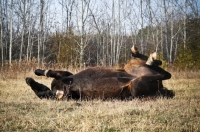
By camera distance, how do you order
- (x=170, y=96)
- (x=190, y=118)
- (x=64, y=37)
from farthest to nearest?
(x=64, y=37)
(x=170, y=96)
(x=190, y=118)

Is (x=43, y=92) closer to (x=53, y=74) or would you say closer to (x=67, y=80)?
(x=53, y=74)

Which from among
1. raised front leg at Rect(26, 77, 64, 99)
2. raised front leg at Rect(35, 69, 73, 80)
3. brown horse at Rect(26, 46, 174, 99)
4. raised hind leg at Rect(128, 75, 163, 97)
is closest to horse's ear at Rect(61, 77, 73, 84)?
brown horse at Rect(26, 46, 174, 99)

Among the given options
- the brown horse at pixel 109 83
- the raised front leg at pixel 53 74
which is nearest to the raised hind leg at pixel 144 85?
the brown horse at pixel 109 83

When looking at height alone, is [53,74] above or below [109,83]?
above

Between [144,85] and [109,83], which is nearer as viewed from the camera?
[144,85]

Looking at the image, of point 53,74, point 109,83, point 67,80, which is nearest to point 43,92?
point 53,74

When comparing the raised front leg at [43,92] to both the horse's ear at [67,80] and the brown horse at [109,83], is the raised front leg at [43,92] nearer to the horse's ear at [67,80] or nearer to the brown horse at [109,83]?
the brown horse at [109,83]

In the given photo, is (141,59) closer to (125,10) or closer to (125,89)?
(125,89)

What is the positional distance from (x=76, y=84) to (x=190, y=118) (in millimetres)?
2524

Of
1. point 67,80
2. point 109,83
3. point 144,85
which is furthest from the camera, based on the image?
point 67,80

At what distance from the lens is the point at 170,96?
5.28 meters

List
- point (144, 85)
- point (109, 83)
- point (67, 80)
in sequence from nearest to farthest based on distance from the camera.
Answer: point (144, 85) → point (109, 83) → point (67, 80)

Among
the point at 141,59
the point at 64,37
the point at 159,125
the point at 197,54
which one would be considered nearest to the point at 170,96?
the point at 141,59

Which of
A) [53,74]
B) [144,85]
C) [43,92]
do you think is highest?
[53,74]
